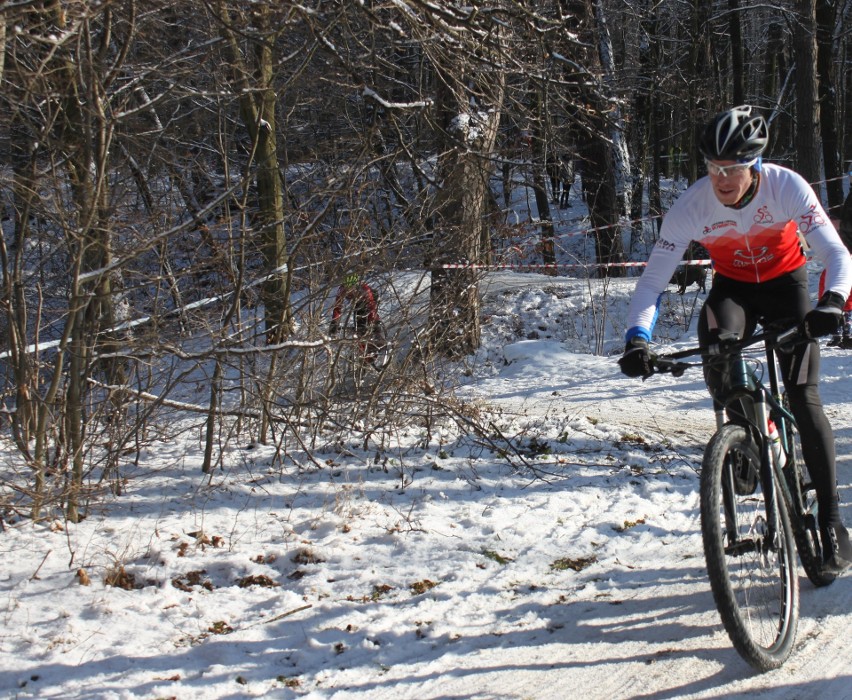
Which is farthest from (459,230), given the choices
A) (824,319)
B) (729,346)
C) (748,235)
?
(824,319)

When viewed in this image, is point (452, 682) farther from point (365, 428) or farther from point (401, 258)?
point (401, 258)

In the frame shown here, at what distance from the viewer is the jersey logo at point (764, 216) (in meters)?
3.53

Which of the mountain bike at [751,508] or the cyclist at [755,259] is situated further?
the cyclist at [755,259]

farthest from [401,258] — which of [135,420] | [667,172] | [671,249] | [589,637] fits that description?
[667,172]

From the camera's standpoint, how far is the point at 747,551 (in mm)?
3051

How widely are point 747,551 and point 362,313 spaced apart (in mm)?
3234

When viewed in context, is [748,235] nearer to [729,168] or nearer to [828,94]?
[729,168]

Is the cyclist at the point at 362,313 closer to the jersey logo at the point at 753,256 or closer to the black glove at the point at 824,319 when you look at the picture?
the jersey logo at the point at 753,256

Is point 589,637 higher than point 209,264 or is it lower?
lower

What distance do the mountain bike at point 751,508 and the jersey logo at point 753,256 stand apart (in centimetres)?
45

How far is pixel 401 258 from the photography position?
18.3ft

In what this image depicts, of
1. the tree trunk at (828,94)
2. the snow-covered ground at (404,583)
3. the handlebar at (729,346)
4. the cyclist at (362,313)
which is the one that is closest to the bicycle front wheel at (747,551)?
the snow-covered ground at (404,583)

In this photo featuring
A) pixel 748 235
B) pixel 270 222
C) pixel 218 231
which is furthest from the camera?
pixel 270 222

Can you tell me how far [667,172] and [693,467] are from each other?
115 ft
